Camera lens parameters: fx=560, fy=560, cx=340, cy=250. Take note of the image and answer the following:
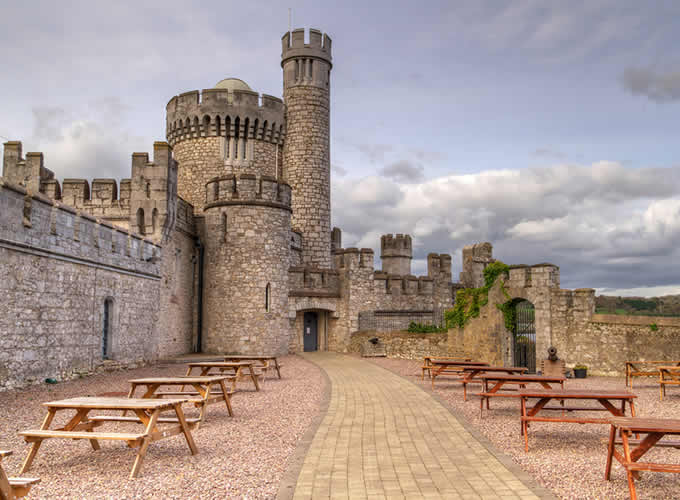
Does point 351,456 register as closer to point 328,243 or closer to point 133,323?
point 133,323

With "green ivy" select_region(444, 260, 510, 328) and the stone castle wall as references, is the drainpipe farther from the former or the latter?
"green ivy" select_region(444, 260, 510, 328)

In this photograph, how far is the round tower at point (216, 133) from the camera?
1016 inches

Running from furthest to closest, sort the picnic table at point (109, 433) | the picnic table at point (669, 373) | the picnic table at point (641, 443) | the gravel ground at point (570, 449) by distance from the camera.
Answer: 1. the picnic table at point (669, 373)
2. the picnic table at point (109, 433)
3. the gravel ground at point (570, 449)
4. the picnic table at point (641, 443)

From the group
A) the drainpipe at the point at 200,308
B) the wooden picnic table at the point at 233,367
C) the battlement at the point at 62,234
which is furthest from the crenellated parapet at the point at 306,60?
the wooden picnic table at the point at 233,367

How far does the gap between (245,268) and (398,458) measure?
15.8 metres

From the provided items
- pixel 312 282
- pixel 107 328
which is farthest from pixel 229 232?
pixel 107 328

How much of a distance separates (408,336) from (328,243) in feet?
29.3

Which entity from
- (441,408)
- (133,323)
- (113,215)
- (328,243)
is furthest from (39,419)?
(328,243)

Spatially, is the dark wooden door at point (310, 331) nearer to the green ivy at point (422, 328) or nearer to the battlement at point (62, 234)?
the green ivy at point (422, 328)

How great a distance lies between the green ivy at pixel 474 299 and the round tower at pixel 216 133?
12.5m

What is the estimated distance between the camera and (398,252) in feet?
118

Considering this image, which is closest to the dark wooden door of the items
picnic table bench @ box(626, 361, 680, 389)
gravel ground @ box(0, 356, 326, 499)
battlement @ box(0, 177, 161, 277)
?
battlement @ box(0, 177, 161, 277)

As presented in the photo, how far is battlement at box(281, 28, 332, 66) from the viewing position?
28500 millimetres

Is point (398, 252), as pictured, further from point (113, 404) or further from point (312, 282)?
point (113, 404)
